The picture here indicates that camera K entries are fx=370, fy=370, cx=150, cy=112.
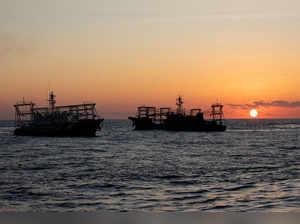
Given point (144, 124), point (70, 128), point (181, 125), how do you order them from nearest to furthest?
point (70, 128) < point (181, 125) < point (144, 124)

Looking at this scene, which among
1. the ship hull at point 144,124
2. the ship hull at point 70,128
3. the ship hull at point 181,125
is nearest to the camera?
the ship hull at point 70,128

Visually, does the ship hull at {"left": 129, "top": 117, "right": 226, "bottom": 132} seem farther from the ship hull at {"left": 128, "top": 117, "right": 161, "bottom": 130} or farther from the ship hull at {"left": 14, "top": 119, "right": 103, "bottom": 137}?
the ship hull at {"left": 14, "top": 119, "right": 103, "bottom": 137}

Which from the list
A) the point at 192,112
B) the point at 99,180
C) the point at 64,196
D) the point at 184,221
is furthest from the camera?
the point at 192,112

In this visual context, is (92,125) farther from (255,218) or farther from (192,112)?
(255,218)

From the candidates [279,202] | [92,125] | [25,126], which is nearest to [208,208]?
[279,202]

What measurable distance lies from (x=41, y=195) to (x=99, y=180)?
4.93 meters

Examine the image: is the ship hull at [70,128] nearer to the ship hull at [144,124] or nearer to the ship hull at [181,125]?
the ship hull at [181,125]

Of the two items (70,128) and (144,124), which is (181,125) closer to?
(144,124)

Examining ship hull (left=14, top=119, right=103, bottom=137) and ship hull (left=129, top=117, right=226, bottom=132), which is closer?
ship hull (left=14, top=119, right=103, bottom=137)

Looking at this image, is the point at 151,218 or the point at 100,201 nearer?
the point at 151,218

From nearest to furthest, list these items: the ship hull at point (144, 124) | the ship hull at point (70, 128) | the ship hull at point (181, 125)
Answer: the ship hull at point (70, 128) < the ship hull at point (181, 125) < the ship hull at point (144, 124)

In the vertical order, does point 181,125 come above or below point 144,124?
below

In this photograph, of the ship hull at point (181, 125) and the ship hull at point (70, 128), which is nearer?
the ship hull at point (70, 128)

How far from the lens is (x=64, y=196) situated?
14227 mm
